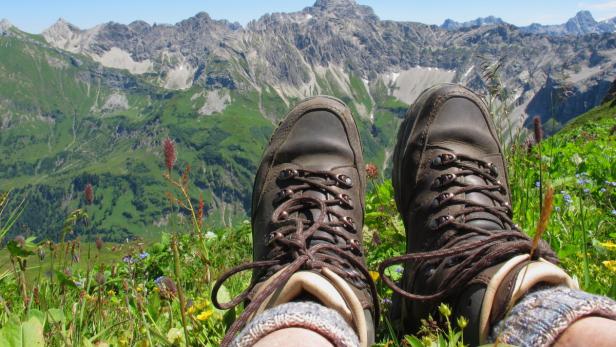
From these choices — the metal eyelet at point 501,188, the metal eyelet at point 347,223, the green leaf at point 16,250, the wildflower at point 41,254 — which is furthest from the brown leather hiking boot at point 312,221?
the wildflower at point 41,254

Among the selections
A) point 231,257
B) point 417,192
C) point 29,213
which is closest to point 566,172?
point 417,192

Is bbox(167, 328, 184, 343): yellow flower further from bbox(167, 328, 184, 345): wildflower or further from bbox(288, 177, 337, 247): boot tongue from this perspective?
bbox(288, 177, 337, 247): boot tongue

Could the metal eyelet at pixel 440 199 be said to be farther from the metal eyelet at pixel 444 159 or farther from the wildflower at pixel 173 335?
the wildflower at pixel 173 335

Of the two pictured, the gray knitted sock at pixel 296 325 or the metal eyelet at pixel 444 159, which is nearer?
the gray knitted sock at pixel 296 325

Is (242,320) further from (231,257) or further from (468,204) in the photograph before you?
(231,257)

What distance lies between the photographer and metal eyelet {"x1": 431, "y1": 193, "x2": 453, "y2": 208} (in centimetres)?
291

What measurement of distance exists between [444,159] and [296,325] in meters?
1.94

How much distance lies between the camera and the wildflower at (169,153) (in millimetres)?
1452

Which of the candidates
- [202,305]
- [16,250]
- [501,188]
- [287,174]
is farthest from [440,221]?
[16,250]

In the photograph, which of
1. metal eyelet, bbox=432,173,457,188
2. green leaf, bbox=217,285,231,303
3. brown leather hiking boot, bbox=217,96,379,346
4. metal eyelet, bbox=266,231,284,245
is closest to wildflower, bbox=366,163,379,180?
brown leather hiking boot, bbox=217,96,379,346

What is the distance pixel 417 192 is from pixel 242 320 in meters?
1.75

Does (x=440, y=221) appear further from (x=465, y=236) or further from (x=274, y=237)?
(x=274, y=237)

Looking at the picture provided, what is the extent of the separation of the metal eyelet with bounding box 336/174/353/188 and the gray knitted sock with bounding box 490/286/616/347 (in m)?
1.78

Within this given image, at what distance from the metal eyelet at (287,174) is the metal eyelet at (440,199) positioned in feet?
2.96
